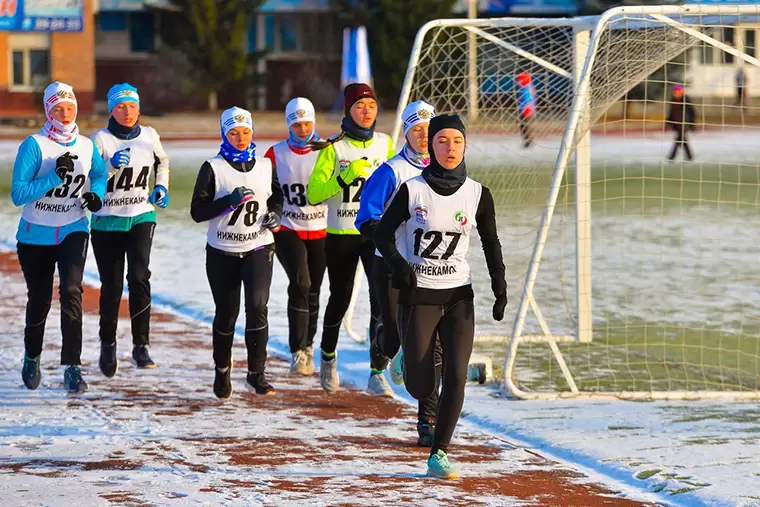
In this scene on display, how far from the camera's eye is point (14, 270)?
15156 mm

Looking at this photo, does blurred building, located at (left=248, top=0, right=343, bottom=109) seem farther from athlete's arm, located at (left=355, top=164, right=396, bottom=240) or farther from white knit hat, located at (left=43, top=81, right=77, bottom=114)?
athlete's arm, located at (left=355, top=164, right=396, bottom=240)

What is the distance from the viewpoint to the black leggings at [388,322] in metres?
7.53

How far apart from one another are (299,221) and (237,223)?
0.85 m

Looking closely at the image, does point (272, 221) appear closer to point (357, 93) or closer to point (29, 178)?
point (357, 93)

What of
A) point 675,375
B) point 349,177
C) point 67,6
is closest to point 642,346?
point 675,375

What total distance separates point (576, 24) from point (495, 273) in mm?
3819

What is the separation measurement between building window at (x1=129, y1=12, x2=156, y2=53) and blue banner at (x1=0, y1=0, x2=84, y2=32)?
206 inches

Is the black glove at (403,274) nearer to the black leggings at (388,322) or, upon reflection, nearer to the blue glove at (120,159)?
the black leggings at (388,322)

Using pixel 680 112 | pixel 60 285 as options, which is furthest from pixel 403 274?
pixel 680 112

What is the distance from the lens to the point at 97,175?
8.83 meters

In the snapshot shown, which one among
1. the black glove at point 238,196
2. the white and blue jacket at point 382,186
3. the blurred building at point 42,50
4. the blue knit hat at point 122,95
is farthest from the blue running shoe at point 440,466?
the blurred building at point 42,50

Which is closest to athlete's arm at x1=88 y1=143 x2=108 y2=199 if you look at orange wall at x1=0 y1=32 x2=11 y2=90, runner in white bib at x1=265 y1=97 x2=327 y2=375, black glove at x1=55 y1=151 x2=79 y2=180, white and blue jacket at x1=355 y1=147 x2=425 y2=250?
black glove at x1=55 y1=151 x2=79 y2=180

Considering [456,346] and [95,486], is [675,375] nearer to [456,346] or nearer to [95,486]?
[456,346]

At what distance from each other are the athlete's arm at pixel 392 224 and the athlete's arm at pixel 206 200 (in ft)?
5.55
